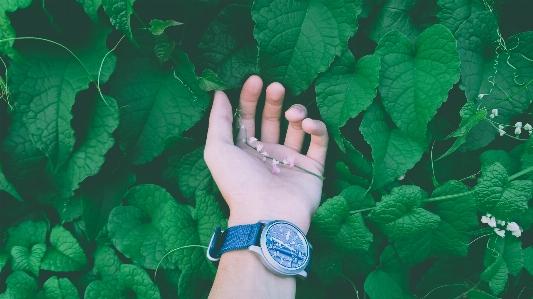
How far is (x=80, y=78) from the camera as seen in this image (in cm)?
106

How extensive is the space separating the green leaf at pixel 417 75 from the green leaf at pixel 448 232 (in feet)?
0.58

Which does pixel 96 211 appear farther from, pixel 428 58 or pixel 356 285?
pixel 428 58

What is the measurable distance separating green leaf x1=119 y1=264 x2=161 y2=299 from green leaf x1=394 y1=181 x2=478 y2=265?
0.71 m

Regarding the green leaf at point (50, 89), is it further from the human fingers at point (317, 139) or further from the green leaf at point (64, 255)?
the human fingers at point (317, 139)

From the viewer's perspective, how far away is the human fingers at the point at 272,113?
3.45 ft

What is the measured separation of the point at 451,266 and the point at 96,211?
1099mm

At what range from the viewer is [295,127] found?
1.16 metres

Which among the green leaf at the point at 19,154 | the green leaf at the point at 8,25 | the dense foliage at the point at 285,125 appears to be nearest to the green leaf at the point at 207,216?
the dense foliage at the point at 285,125

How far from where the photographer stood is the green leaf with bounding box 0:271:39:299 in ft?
3.92

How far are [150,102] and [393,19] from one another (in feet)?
2.33

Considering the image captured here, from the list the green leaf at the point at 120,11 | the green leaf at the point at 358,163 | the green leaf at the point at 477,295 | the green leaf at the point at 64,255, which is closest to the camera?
the green leaf at the point at 120,11

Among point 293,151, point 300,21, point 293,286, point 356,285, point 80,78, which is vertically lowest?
point 356,285

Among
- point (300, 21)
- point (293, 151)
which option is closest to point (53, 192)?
point (293, 151)

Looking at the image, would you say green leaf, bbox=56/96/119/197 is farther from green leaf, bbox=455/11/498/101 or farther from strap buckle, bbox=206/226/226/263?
green leaf, bbox=455/11/498/101
